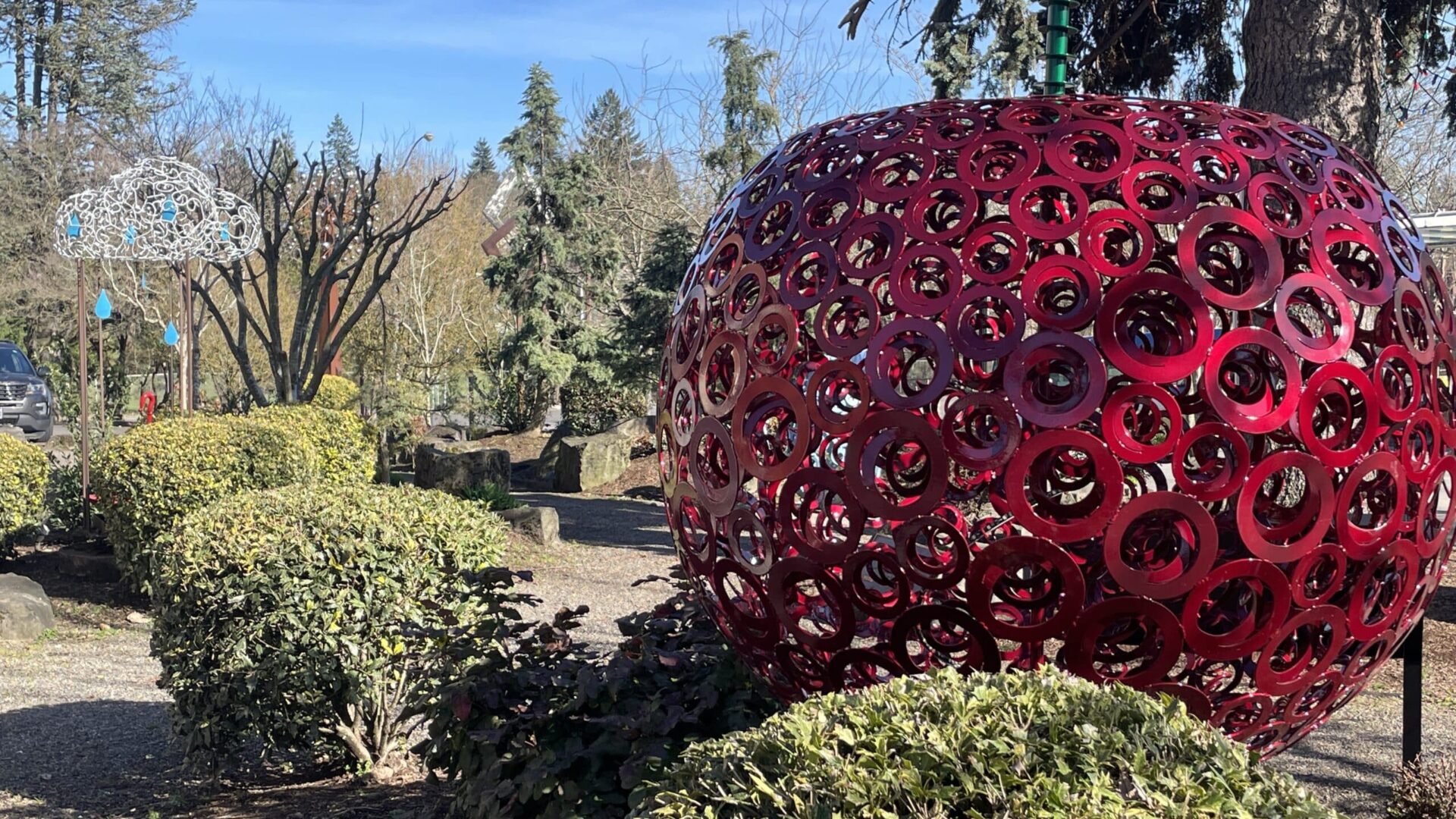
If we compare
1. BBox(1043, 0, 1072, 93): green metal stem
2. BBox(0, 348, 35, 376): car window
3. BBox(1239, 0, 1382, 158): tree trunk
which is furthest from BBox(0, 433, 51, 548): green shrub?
BBox(0, 348, 35, 376): car window

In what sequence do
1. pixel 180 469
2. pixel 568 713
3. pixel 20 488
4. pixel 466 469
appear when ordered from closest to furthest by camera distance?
1. pixel 568 713
2. pixel 180 469
3. pixel 20 488
4. pixel 466 469

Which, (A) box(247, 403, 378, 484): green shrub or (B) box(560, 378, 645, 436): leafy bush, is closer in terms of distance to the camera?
(A) box(247, 403, 378, 484): green shrub

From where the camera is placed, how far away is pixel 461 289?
28.4 metres

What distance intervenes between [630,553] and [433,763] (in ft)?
29.7

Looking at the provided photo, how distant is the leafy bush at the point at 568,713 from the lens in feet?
11.5

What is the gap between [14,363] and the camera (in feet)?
79.8

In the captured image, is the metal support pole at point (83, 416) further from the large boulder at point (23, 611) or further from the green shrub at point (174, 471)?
the large boulder at point (23, 611)

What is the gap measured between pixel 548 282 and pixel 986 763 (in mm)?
21964

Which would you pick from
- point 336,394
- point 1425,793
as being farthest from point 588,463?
point 1425,793

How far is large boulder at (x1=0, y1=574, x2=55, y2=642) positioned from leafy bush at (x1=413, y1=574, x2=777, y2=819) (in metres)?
6.40

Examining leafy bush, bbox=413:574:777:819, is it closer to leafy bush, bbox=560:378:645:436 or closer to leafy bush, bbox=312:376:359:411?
leafy bush, bbox=312:376:359:411

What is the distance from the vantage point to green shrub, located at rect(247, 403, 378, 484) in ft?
35.3

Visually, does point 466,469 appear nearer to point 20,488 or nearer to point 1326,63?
point 20,488

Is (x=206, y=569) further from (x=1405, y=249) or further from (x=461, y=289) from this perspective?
(x=461, y=289)
